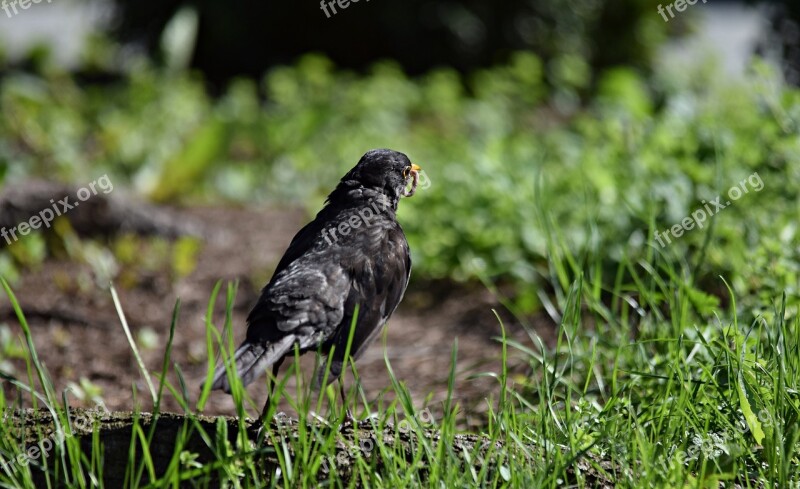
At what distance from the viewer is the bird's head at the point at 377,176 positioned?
131 inches

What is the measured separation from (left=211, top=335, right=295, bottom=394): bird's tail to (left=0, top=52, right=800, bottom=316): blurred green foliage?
115 centimetres

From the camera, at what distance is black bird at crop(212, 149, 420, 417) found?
106 inches

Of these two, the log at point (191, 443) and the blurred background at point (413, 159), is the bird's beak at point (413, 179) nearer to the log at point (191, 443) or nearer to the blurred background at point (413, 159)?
the blurred background at point (413, 159)

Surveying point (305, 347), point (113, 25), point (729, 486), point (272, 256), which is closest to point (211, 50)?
point (113, 25)

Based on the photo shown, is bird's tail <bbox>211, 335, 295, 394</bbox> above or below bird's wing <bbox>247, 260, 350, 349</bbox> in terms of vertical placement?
below

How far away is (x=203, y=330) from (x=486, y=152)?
207cm

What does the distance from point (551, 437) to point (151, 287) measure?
3.15 m
